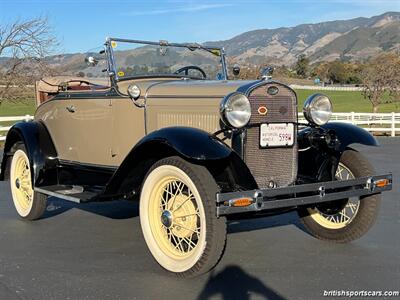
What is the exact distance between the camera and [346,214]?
5.46m

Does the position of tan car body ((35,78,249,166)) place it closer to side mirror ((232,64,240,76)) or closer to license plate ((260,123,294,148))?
license plate ((260,123,294,148))

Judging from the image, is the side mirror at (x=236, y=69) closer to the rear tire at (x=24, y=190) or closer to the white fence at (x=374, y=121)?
the rear tire at (x=24, y=190)

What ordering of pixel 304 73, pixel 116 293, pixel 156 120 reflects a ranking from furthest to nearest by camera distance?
pixel 304 73 < pixel 156 120 < pixel 116 293

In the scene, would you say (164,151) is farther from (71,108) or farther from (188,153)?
(71,108)

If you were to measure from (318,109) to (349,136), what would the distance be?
449 mm

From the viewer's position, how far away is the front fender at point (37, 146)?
5953 millimetres

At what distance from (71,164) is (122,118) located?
110 centimetres

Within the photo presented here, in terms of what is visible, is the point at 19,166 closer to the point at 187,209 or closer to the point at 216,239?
the point at 187,209

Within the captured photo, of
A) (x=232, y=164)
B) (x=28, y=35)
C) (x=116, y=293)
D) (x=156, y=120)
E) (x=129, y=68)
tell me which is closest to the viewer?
(x=116, y=293)

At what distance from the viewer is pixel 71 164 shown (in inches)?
237

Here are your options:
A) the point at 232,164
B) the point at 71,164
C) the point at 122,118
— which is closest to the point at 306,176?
the point at 232,164

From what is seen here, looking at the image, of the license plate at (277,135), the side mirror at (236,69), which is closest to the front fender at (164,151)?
the license plate at (277,135)

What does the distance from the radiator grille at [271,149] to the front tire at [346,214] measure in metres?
0.59

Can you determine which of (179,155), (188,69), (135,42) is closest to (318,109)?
(179,155)
